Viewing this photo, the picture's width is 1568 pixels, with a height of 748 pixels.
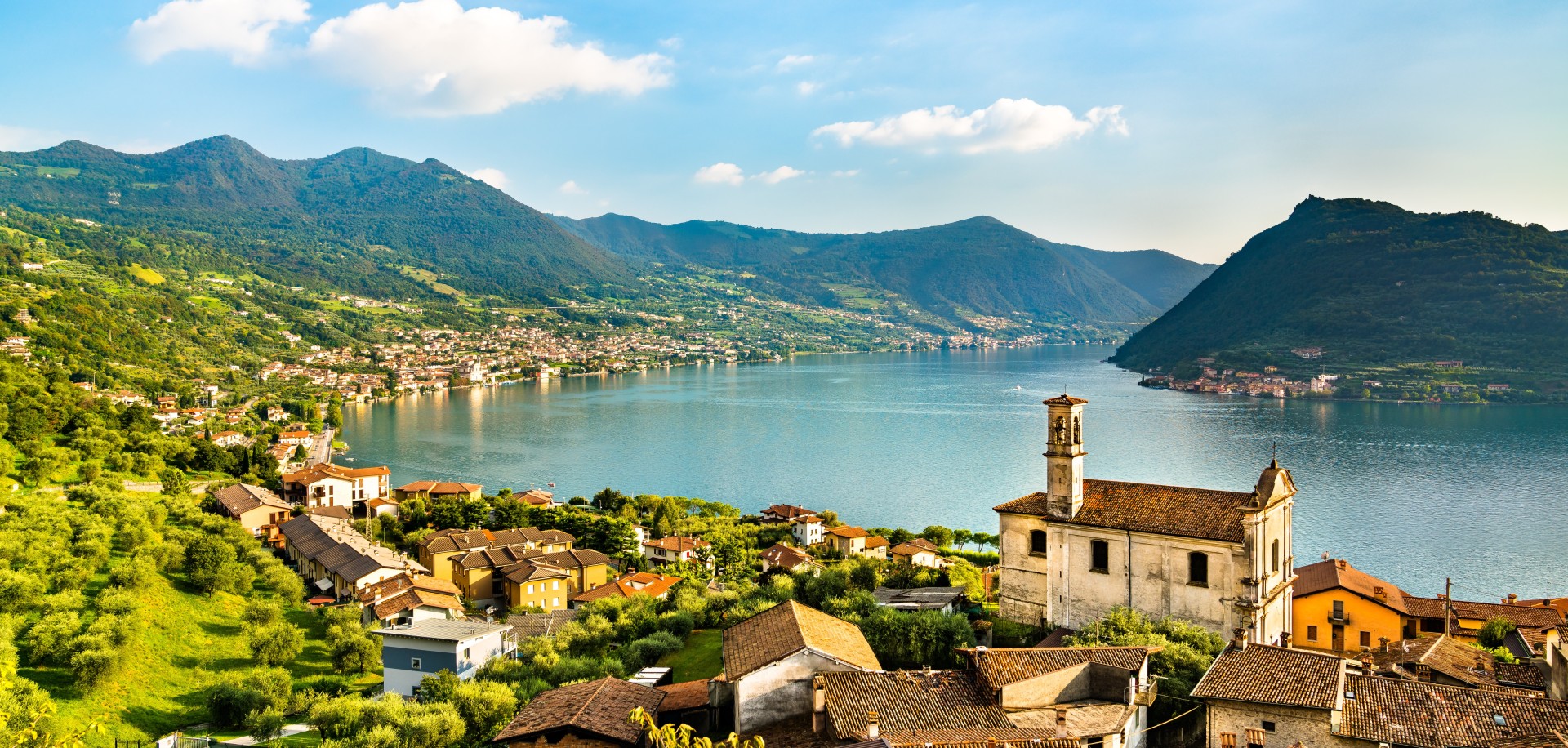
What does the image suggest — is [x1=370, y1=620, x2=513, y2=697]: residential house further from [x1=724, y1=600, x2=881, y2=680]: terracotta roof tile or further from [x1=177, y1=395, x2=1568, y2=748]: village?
[x1=724, y1=600, x2=881, y2=680]: terracotta roof tile

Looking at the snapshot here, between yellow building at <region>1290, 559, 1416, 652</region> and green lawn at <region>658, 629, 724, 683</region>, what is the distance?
423 inches

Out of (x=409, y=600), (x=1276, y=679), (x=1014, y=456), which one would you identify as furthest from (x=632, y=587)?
(x=1014, y=456)

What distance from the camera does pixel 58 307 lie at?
60656 mm

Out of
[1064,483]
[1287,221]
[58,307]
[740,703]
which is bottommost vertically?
[740,703]

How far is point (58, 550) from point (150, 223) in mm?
178098

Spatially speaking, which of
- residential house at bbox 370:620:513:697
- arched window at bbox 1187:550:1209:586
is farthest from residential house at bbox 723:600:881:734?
residential house at bbox 370:620:513:697

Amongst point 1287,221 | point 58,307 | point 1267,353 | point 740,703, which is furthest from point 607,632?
point 1287,221

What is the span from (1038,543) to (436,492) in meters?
32.5

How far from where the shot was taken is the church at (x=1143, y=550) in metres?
14.3

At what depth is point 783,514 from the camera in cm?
3984

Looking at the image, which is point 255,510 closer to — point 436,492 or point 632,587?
point 436,492

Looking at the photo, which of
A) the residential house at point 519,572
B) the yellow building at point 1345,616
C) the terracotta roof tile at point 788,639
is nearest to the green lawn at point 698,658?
the terracotta roof tile at point 788,639

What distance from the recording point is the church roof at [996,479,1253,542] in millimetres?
14453

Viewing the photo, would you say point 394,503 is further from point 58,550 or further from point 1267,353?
point 1267,353
